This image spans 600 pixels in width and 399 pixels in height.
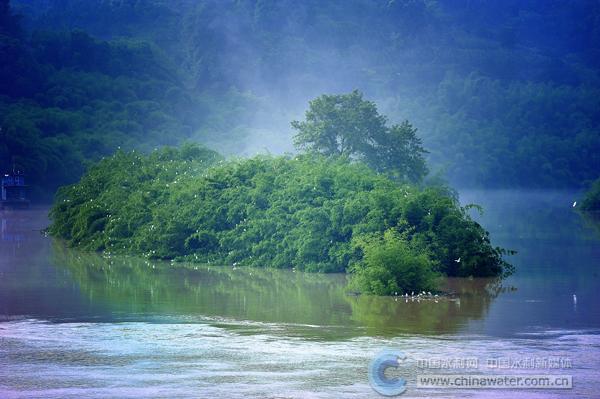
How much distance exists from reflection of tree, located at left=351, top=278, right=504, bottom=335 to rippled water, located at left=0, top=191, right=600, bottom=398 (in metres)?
0.03

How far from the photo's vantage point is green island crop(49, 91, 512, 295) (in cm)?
2672

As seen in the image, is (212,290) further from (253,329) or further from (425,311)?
(253,329)

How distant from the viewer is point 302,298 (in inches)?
949

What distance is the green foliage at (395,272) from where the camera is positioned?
2380 centimetres

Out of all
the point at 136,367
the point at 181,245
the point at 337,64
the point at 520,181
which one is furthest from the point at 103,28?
the point at 136,367

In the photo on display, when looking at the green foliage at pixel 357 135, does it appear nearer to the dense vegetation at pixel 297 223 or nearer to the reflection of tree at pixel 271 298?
the dense vegetation at pixel 297 223

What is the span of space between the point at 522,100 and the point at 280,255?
290 ft

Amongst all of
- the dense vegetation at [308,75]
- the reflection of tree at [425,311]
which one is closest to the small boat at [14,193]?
the dense vegetation at [308,75]

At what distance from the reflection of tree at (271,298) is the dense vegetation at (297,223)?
0.72 meters

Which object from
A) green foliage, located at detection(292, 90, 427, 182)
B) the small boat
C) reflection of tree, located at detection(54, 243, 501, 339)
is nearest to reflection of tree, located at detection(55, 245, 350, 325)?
reflection of tree, located at detection(54, 243, 501, 339)

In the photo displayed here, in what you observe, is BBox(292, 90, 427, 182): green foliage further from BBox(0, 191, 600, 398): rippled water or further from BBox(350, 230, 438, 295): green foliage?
BBox(350, 230, 438, 295): green foliage

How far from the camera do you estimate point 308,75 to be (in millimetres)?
139750

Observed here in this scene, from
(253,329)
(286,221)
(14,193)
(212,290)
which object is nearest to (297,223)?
(286,221)

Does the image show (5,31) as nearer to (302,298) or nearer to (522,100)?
(522,100)
